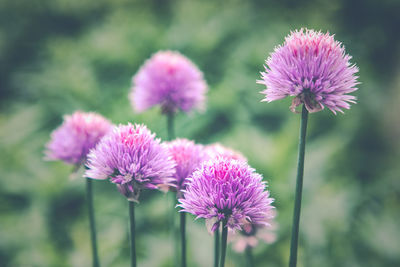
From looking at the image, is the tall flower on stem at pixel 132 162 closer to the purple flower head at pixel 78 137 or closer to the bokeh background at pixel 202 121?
the purple flower head at pixel 78 137

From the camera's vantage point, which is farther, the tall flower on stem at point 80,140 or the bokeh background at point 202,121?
the bokeh background at point 202,121

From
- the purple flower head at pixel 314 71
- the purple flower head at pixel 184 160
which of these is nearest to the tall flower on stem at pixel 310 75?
the purple flower head at pixel 314 71

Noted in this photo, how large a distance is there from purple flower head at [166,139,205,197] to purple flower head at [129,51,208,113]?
32 centimetres

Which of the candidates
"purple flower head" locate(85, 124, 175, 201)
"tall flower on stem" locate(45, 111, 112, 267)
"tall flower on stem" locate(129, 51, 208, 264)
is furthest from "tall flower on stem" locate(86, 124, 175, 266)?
"tall flower on stem" locate(129, 51, 208, 264)

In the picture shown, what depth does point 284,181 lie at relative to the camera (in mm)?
1755

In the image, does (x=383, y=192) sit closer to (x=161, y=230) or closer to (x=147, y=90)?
(x=161, y=230)

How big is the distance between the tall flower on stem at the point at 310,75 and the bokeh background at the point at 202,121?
529 mm

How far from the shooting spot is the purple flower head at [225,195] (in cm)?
52

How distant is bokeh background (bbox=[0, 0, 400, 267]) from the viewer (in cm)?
151

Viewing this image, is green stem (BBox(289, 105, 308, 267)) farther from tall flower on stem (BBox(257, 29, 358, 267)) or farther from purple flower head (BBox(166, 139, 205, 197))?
purple flower head (BBox(166, 139, 205, 197))

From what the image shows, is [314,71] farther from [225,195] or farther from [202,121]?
[202,121]

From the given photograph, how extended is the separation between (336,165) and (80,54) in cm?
198

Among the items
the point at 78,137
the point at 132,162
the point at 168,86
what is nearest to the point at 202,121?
the point at 168,86

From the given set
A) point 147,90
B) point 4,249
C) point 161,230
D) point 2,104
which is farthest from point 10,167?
point 147,90
